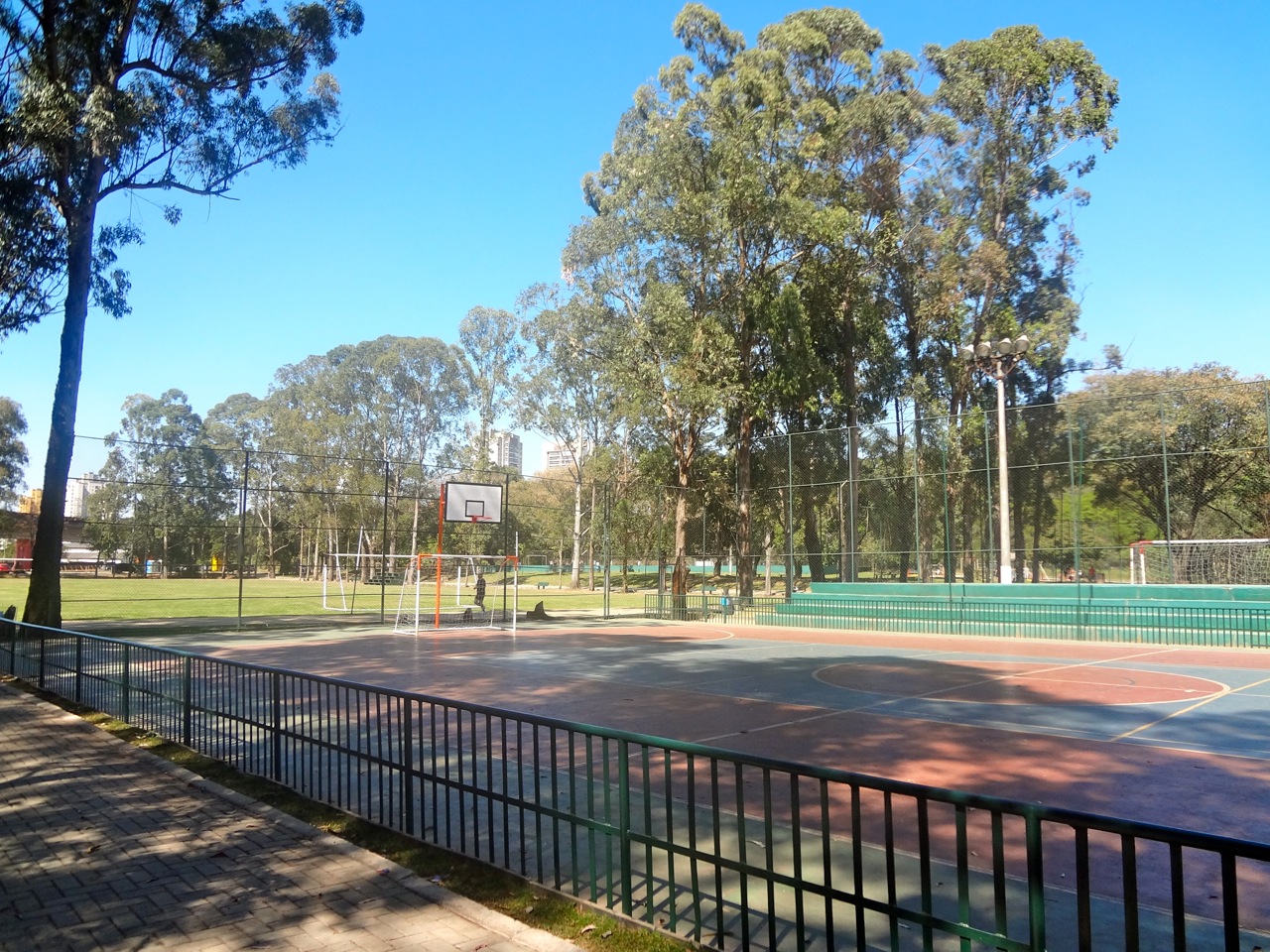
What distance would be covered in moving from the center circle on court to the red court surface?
0.05 m

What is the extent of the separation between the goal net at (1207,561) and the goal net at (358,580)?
23.1 m

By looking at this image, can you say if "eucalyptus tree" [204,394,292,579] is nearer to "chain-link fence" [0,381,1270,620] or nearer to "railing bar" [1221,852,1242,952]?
"chain-link fence" [0,381,1270,620]

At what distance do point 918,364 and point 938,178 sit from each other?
25.4 feet

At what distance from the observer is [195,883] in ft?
15.7

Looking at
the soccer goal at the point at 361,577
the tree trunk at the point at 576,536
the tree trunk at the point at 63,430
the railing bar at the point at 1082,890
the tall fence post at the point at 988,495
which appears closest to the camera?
the railing bar at the point at 1082,890

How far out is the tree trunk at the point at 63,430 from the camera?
59.0 ft

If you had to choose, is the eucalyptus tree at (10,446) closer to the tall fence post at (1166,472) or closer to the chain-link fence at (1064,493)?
the chain-link fence at (1064,493)

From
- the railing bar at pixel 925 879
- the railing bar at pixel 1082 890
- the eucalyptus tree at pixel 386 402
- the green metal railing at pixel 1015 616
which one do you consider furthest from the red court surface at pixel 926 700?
the eucalyptus tree at pixel 386 402

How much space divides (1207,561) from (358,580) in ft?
143

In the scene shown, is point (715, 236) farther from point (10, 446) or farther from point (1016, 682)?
point (10, 446)

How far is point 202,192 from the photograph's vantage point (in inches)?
823

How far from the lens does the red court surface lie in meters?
7.29

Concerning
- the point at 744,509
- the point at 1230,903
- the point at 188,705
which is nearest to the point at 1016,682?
the point at 188,705

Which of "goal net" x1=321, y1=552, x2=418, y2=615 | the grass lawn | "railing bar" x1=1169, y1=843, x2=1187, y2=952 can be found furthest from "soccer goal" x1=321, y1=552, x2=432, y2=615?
"railing bar" x1=1169, y1=843, x2=1187, y2=952
